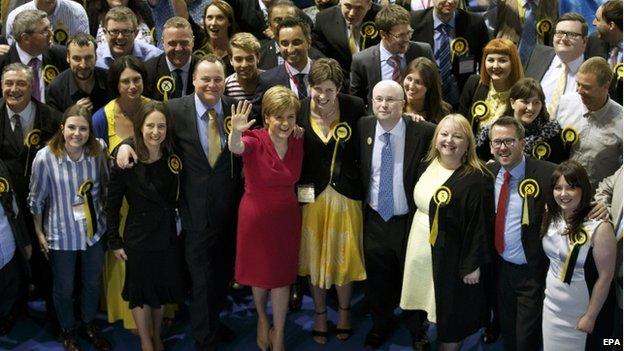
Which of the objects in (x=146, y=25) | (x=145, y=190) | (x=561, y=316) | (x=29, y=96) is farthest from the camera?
(x=146, y=25)

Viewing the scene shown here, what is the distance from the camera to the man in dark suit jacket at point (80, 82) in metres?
5.33

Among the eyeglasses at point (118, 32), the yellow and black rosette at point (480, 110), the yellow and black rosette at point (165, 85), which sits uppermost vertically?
the eyeglasses at point (118, 32)

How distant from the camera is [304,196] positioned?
16.3 ft

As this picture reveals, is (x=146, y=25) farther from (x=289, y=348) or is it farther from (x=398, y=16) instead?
(x=289, y=348)

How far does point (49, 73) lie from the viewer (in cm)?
565

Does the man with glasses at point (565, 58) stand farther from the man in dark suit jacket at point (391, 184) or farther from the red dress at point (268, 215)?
the red dress at point (268, 215)

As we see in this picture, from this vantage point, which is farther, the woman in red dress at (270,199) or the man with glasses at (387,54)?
the man with glasses at (387,54)

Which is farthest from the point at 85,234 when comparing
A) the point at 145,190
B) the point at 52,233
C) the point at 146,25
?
the point at 146,25

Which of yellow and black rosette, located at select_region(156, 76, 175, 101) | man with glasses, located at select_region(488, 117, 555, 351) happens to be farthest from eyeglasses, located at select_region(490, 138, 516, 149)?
yellow and black rosette, located at select_region(156, 76, 175, 101)

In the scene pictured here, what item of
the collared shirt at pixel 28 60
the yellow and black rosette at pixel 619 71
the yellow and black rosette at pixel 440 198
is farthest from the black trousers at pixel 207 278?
the yellow and black rosette at pixel 619 71

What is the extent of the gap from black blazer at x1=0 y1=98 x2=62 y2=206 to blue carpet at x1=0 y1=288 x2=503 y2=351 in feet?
2.72

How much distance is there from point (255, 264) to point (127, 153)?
897 millimetres

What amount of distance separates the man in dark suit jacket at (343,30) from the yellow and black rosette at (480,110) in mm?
1069

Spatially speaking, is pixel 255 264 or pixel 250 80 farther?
pixel 250 80
